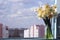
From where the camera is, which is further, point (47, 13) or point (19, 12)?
point (19, 12)

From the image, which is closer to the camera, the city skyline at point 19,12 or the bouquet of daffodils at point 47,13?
the bouquet of daffodils at point 47,13

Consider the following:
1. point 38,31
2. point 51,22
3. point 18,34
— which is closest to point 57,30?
point 51,22

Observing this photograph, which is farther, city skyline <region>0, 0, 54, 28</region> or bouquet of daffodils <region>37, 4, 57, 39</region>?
city skyline <region>0, 0, 54, 28</region>

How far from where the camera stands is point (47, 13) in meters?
1.81

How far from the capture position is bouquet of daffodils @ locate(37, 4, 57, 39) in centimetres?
182

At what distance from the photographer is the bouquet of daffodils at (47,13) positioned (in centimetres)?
182

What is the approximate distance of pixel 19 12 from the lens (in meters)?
2.07

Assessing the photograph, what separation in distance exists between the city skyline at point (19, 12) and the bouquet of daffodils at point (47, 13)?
115mm

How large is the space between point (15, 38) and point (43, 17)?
19.9 inches

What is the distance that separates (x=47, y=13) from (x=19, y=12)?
1.53 feet

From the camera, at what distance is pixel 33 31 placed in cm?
195

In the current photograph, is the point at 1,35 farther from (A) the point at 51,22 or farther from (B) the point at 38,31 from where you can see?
(A) the point at 51,22

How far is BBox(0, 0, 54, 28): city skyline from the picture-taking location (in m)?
2.01

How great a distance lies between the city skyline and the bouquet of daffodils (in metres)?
0.12
